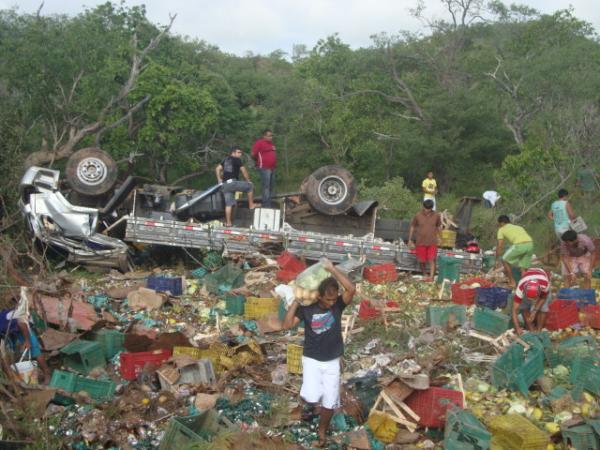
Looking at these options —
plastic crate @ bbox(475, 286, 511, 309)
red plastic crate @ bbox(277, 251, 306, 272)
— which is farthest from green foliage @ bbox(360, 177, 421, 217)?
plastic crate @ bbox(475, 286, 511, 309)

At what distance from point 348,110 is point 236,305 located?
21.0 meters

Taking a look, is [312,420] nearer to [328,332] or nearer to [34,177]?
[328,332]

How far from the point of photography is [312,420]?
6402 mm

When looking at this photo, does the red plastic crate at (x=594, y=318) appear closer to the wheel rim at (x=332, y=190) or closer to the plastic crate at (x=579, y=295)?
the plastic crate at (x=579, y=295)

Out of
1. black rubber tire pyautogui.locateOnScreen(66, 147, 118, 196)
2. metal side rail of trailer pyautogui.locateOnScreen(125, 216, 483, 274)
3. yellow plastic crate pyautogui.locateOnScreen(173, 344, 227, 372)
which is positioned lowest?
yellow plastic crate pyautogui.locateOnScreen(173, 344, 227, 372)

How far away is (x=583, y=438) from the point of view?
6.02 metres

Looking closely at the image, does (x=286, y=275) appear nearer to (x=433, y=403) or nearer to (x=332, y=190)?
(x=332, y=190)

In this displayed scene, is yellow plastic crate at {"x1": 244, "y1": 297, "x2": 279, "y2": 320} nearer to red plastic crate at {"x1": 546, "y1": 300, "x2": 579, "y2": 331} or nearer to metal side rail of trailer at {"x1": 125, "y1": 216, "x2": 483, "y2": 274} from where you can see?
metal side rail of trailer at {"x1": 125, "y1": 216, "x2": 483, "y2": 274}

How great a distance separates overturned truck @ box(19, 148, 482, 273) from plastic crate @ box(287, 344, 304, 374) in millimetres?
5312

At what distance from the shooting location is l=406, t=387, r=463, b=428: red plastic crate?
20.9 feet

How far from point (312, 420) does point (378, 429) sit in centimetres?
58

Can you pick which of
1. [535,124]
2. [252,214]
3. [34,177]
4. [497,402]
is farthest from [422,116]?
[497,402]

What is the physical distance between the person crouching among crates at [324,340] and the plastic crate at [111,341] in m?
3.04

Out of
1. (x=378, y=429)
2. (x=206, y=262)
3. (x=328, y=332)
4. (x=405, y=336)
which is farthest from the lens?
(x=206, y=262)
